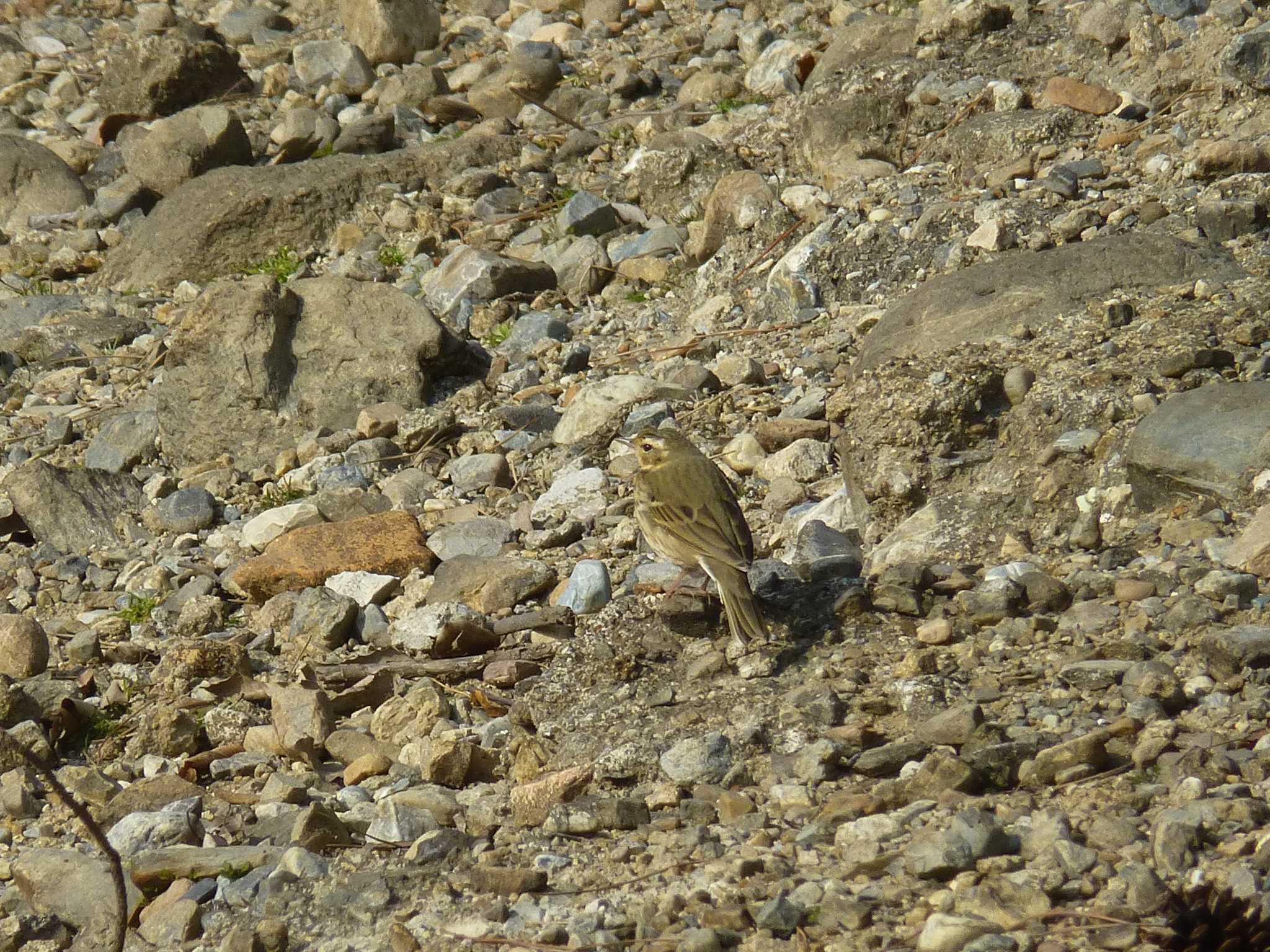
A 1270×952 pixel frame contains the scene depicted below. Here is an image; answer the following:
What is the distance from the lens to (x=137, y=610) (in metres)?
6.64

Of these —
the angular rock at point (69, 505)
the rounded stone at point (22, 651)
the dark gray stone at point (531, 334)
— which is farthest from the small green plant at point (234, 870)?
the dark gray stone at point (531, 334)

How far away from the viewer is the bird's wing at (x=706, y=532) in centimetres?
489

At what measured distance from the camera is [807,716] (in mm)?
4301

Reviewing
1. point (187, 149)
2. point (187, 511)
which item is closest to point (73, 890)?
point (187, 511)

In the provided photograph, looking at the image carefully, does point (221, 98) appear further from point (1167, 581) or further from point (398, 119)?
point (1167, 581)

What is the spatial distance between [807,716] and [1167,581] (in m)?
1.21

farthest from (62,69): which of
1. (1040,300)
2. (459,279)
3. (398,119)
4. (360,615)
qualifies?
(1040,300)

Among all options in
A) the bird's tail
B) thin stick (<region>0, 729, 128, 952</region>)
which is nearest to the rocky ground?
the bird's tail

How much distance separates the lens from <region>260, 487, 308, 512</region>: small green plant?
752 centimetres

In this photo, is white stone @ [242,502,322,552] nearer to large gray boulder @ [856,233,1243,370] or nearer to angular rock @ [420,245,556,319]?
angular rock @ [420,245,556,319]

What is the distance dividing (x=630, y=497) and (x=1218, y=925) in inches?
156

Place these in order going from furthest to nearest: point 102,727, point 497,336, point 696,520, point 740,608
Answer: point 497,336, point 102,727, point 696,520, point 740,608

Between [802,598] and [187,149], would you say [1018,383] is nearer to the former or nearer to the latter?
[802,598]

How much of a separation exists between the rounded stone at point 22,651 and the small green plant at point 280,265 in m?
4.28
